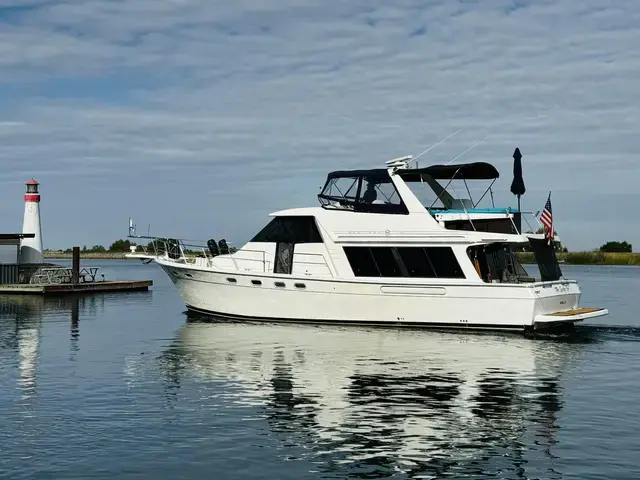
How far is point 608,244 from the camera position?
114m

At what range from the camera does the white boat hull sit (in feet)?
72.2

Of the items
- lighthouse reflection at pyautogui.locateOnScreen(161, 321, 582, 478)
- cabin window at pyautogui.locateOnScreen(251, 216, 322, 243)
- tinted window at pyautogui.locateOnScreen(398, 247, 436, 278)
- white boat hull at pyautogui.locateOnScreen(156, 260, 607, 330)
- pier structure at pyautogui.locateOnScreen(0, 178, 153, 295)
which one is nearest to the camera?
lighthouse reflection at pyautogui.locateOnScreen(161, 321, 582, 478)

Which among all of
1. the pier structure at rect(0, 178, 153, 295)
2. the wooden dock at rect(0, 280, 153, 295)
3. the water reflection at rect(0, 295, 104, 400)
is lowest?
the water reflection at rect(0, 295, 104, 400)

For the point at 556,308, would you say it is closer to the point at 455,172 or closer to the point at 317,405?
the point at 455,172

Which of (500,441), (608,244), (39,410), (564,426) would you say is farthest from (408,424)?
(608,244)

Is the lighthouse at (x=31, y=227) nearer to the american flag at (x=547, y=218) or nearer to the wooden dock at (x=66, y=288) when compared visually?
the wooden dock at (x=66, y=288)

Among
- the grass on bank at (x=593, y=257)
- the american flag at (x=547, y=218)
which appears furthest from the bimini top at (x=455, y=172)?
the grass on bank at (x=593, y=257)

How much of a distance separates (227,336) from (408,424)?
35.5 ft

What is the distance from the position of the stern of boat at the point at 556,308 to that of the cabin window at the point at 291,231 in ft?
20.9

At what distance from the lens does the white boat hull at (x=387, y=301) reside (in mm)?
A: 22016

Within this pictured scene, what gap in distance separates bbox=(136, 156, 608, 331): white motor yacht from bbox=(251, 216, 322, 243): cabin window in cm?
3

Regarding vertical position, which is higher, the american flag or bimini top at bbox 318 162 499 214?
bimini top at bbox 318 162 499 214

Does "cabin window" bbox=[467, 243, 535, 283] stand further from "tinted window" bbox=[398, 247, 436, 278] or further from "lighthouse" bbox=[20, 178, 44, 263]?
"lighthouse" bbox=[20, 178, 44, 263]

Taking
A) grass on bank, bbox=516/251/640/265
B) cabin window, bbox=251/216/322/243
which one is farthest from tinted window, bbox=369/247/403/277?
grass on bank, bbox=516/251/640/265
